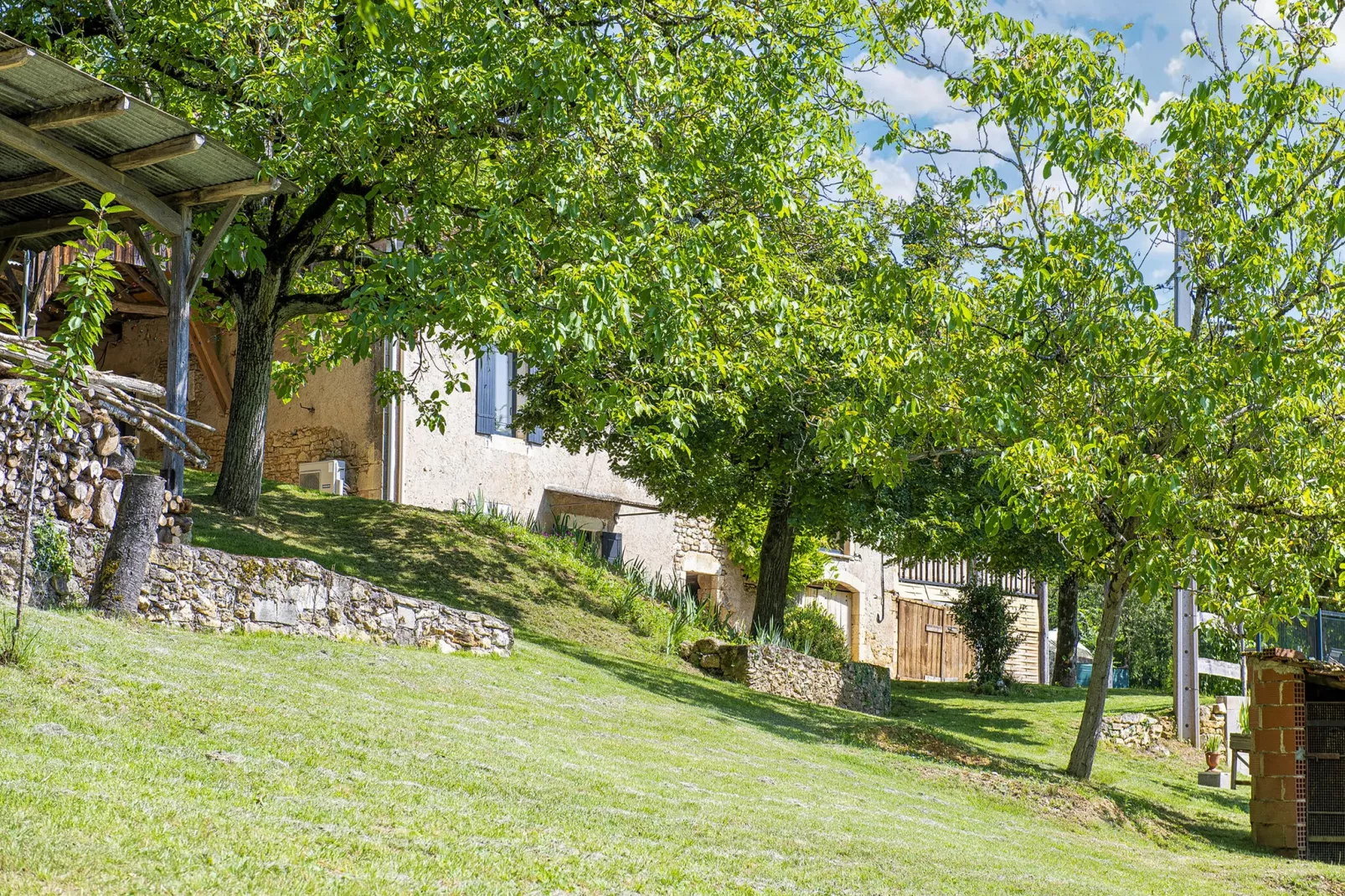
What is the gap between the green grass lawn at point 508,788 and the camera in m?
4.68

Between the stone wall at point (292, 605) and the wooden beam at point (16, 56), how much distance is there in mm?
3819

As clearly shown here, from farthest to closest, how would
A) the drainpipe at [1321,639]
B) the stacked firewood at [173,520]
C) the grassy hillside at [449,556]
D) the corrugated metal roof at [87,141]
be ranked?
the drainpipe at [1321,639], the grassy hillside at [449,556], the stacked firewood at [173,520], the corrugated metal roof at [87,141]

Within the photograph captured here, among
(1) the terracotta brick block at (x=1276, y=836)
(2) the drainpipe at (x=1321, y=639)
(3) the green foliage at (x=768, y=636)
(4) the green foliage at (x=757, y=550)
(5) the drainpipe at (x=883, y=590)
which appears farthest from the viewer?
(5) the drainpipe at (x=883, y=590)

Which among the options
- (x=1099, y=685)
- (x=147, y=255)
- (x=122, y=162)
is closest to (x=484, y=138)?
(x=147, y=255)

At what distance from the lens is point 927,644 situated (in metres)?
29.9

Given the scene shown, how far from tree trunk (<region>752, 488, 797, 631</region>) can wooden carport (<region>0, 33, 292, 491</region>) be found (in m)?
10.1

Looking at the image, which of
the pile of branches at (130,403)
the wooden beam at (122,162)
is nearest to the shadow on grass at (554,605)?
the pile of branches at (130,403)

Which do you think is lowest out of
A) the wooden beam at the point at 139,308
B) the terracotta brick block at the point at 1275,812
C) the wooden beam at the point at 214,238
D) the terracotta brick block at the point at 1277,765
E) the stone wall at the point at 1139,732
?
the stone wall at the point at 1139,732

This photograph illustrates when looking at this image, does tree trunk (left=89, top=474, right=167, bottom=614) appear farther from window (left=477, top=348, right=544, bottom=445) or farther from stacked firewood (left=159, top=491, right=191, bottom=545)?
window (left=477, top=348, right=544, bottom=445)

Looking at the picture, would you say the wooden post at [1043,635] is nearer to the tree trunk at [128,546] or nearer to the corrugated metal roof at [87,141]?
the corrugated metal roof at [87,141]

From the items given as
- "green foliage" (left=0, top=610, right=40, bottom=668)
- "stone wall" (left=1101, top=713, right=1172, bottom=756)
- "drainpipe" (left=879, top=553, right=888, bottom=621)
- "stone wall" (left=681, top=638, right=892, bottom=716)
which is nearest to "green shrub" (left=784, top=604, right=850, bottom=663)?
"drainpipe" (left=879, top=553, right=888, bottom=621)

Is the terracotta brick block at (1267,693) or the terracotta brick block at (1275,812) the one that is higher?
the terracotta brick block at (1267,693)

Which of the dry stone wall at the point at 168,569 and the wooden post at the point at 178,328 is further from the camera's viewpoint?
the wooden post at the point at 178,328

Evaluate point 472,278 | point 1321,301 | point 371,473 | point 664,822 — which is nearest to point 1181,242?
point 1321,301
